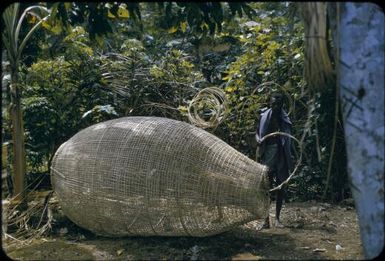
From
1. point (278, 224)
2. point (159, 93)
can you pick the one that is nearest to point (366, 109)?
point (278, 224)

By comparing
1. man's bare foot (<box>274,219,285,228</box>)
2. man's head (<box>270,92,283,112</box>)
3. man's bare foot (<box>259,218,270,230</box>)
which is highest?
man's head (<box>270,92,283,112</box>)

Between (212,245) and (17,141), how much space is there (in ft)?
8.70

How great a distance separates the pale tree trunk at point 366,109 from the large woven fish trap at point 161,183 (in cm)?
135

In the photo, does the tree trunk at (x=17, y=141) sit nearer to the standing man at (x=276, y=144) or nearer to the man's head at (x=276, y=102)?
the standing man at (x=276, y=144)

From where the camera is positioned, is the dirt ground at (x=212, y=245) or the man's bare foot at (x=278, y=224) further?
the man's bare foot at (x=278, y=224)

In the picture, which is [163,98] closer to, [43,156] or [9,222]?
[43,156]

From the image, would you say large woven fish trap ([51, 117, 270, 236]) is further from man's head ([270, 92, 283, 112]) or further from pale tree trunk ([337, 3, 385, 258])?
pale tree trunk ([337, 3, 385, 258])

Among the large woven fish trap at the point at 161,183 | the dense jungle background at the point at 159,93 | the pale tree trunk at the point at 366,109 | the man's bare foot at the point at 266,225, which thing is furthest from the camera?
the dense jungle background at the point at 159,93

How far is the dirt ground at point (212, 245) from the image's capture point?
4.66m

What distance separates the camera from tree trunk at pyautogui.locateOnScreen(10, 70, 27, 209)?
5.63 metres

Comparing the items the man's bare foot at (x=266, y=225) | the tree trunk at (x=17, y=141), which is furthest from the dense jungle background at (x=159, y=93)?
the man's bare foot at (x=266, y=225)

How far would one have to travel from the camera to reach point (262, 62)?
285 inches

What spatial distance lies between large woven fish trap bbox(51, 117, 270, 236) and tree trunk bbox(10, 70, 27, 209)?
0.85 m

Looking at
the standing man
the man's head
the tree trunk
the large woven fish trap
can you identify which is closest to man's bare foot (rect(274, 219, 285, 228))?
the standing man
